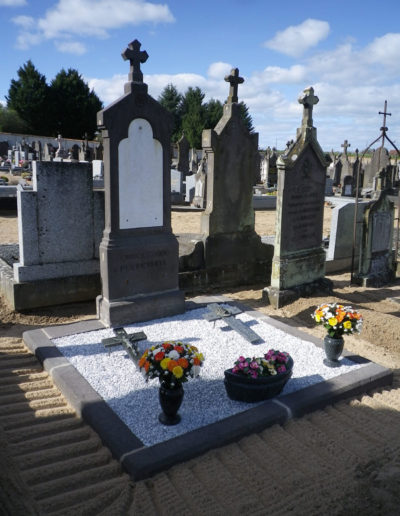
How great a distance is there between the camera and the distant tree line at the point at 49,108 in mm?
51188

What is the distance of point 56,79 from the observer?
174 ft

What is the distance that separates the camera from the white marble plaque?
598cm

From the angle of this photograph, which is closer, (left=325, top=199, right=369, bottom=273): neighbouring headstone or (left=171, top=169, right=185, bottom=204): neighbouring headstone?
(left=325, top=199, right=369, bottom=273): neighbouring headstone

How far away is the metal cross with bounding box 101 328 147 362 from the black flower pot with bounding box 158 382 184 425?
1158mm

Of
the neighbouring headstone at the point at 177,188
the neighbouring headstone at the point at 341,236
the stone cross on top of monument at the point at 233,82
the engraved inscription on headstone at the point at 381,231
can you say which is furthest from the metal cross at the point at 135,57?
the neighbouring headstone at the point at 177,188

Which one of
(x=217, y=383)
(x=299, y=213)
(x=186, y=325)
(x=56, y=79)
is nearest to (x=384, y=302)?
(x=299, y=213)

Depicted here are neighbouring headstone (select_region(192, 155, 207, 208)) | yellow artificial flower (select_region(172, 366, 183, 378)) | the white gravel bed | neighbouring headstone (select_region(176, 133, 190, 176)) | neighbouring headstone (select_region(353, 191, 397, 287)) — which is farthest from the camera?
neighbouring headstone (select_region(176, 133, 190, 176))

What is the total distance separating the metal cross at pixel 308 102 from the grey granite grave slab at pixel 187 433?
446cm

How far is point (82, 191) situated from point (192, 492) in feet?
17.5

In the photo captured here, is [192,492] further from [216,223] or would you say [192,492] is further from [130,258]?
[216,223]

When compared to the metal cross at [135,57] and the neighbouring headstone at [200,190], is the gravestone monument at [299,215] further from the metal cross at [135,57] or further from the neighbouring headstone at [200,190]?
the neighbouring headstone at [200,190]

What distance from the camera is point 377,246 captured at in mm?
9203

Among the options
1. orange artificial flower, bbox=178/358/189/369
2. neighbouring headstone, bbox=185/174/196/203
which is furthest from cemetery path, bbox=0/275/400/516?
neighbouring headstone, bbox=185/174/196/203

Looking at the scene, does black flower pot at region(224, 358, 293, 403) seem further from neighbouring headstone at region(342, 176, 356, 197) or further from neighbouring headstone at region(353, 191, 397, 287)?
neighbouring headstone at region(342, 176, 356, 197)
